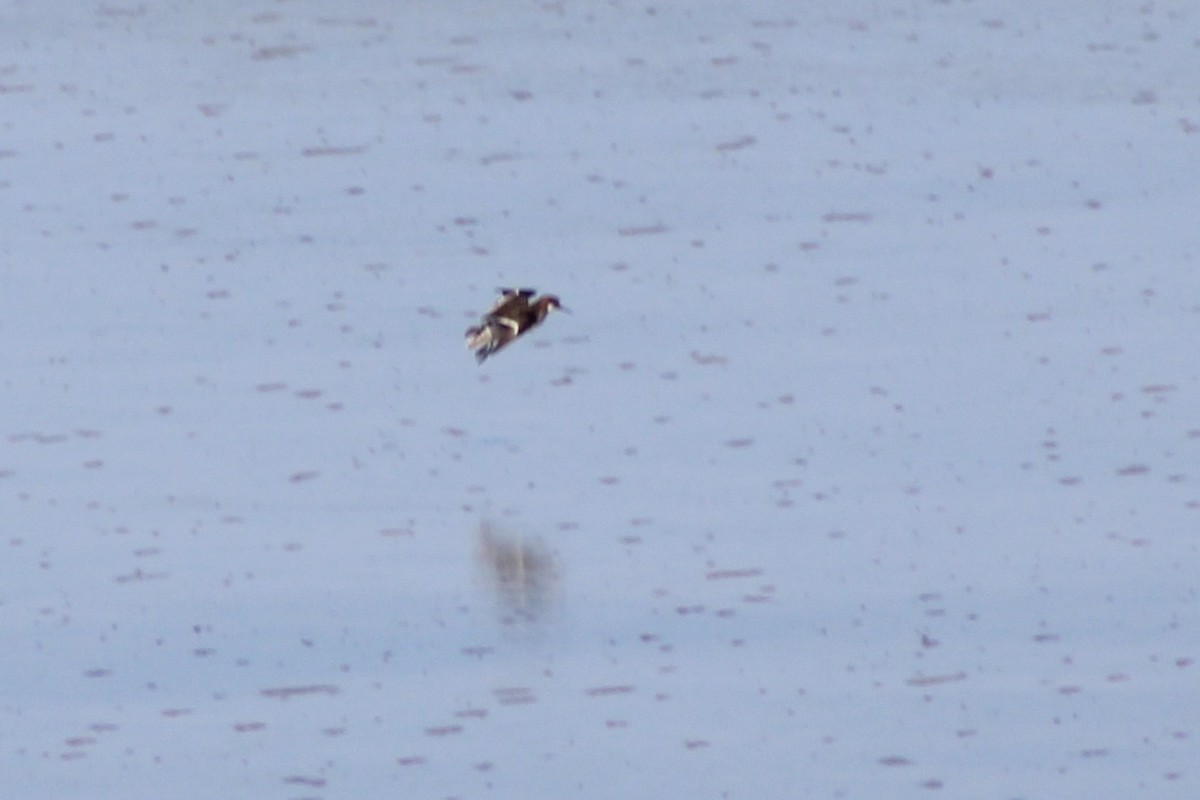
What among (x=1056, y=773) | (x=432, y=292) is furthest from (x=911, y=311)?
(x=1056, y=773)

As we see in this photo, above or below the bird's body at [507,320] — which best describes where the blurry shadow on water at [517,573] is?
below

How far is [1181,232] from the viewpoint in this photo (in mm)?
13523

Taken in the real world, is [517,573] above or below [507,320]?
below

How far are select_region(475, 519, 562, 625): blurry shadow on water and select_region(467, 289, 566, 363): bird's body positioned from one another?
1.10 meters

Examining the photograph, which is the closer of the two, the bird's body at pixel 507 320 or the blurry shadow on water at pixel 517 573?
the blurry shadow on water at pixel 517 573

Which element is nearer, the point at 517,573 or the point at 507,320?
the point at 517,573

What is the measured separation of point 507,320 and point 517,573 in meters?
1.61

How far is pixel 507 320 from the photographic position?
11828 millimetres

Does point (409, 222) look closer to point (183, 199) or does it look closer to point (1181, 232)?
point (183, 199)

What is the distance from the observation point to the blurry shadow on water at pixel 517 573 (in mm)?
10227

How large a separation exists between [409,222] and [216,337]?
1523mm

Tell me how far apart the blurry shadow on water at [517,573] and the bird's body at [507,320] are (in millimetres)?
1103

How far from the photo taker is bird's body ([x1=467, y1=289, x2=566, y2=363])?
11.8 m

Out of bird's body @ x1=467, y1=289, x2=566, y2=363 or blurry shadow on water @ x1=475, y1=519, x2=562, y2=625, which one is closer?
blurry shadow on water @ x1=475, y1=519, x2=562, y2=625
